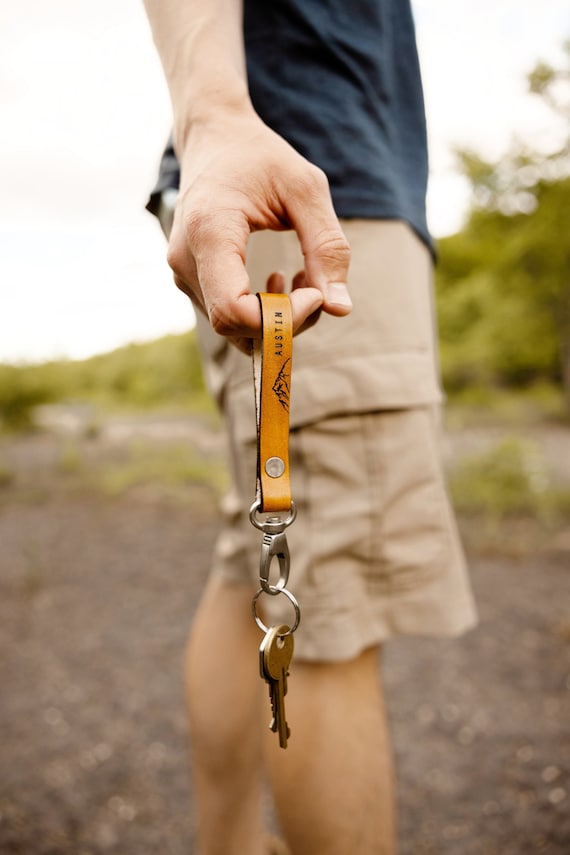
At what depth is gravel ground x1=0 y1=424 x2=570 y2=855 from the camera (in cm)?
183

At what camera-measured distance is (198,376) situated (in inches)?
373

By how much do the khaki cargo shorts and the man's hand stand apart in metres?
0.21

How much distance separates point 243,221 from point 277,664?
0.47 meters

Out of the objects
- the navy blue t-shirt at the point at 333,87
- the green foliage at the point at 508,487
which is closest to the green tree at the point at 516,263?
the green foliage at the point at 508,487

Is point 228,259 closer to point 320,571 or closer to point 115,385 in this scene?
point 320,571

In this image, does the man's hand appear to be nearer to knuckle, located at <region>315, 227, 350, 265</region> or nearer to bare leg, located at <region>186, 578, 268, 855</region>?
knuckle, located at <region>315, 227, 350, 265</region>

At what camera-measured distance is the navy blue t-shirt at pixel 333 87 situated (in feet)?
3.10

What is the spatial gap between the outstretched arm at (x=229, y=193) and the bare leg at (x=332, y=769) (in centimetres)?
59

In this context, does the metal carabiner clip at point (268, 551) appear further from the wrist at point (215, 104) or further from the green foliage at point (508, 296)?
the green foliage at point (508, 296)

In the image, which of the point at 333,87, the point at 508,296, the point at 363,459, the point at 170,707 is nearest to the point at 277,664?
the point at 363,459

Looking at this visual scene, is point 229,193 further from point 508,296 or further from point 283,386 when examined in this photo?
point 508,296

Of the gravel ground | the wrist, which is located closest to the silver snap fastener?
the wrist

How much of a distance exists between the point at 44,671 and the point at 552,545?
2704 millimetres

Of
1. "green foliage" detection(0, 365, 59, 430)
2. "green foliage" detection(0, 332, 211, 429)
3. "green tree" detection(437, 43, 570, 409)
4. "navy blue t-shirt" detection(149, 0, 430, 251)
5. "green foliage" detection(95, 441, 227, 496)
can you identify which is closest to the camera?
"navy blue t-shirt" detection(149, 0, 430, 251)
